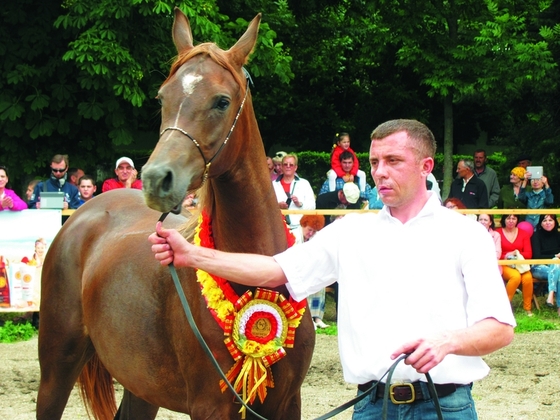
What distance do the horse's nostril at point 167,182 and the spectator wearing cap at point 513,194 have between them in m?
8.86

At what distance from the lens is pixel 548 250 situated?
9.65 meters

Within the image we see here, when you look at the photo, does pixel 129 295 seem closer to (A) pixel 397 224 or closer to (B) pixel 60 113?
(A) pixel 397 224

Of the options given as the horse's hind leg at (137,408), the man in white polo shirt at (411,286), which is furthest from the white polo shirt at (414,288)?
the horse's hind leg at (137,408)

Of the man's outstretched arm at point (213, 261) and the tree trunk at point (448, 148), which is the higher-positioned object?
the tree trunk at point (448, 148)

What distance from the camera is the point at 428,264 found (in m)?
2.52

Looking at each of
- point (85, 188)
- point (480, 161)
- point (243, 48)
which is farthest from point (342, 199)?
point (243, 48)

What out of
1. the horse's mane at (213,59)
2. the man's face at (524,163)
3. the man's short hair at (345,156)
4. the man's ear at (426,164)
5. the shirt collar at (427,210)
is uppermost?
the man's face at (524,163)

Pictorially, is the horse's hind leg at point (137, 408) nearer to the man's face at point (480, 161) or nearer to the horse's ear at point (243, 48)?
the horse's ear at point (243, 48)

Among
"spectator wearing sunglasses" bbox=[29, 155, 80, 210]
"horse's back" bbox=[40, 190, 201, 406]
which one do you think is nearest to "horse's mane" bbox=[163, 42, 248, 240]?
"horse's back" bbox=[40, 190, 201, 406]

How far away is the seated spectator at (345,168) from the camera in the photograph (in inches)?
385

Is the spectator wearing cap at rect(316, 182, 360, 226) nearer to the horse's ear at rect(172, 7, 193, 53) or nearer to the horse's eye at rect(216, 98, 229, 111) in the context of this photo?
the horse's ear at rect(172, 7, 193, 53)

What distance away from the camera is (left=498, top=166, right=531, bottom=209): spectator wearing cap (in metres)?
10.8

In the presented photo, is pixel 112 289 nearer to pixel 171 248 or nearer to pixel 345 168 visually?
pixel 171 248

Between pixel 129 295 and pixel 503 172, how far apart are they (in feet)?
45.2
